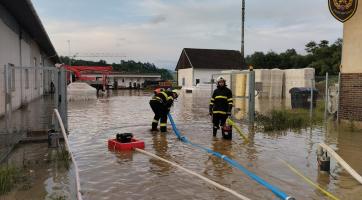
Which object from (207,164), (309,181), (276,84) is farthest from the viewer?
(276,84)

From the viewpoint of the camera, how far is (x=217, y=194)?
19.2ft

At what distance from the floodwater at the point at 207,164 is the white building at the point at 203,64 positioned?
148 ft

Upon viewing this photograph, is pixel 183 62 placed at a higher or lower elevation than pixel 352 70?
higher

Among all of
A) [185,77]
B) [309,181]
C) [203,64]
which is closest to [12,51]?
[309,181]

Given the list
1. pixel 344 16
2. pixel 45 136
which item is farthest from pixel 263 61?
pixel 45 136

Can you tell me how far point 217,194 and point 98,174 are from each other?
2195 millimetres

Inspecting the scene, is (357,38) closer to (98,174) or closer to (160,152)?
(160,152)

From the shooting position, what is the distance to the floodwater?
19.7 ft

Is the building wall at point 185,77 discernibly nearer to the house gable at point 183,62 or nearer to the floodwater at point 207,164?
the house gable at point 183,62

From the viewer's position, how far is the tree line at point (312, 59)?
180 ft

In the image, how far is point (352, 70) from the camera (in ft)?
44.7

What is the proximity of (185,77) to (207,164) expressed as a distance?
54627 mm

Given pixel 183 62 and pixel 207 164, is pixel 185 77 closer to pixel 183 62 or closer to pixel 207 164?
pixel 183 62

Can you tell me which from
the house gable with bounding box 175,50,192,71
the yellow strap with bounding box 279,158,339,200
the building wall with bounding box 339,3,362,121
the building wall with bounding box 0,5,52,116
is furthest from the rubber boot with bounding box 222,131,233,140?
the house gable with bounding box 175,50,192,71
